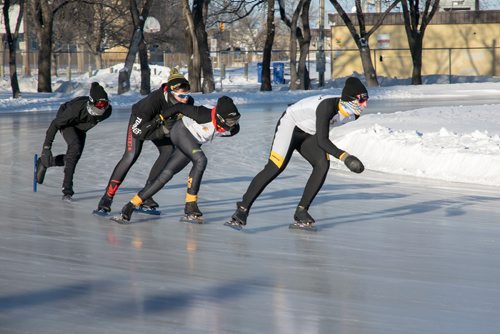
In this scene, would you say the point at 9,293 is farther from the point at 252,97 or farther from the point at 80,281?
the point at 252,97

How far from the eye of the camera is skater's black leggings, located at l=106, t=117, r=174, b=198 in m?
11.0

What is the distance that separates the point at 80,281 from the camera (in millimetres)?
7398

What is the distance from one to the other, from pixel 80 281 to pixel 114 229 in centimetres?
277

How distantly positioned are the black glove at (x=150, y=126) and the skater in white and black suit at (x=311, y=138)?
3.92ft

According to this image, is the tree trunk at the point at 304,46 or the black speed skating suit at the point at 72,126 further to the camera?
the tree trunk at the point at 304,46

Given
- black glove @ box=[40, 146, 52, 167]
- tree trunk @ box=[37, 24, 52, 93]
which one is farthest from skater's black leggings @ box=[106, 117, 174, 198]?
tree trunk @ box=[37, 24, 52, 93]

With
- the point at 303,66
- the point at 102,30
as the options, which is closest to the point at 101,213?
the point at 303,66

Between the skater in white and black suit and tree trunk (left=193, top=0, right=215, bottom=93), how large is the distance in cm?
3400

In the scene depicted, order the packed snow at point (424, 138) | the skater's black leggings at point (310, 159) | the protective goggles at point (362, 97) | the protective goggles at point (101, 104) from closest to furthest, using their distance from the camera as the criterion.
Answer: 1. the protective goggles at point (362, 97)
2. the skater's black leggings at point (310, 159)
3. the protective goggles at point (101, 104)
4. the packed snow at point (424, 138)

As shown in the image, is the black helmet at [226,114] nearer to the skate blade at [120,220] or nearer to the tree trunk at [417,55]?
the skate blade at [120,220]

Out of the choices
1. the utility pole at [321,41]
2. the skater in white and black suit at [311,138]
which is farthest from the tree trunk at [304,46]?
the skater in white and black suit at [311,138]

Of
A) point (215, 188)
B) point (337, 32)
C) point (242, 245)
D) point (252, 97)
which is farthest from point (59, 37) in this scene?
point (242, 245)

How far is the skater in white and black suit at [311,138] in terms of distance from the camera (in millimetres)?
9461

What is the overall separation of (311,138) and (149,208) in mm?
2216
